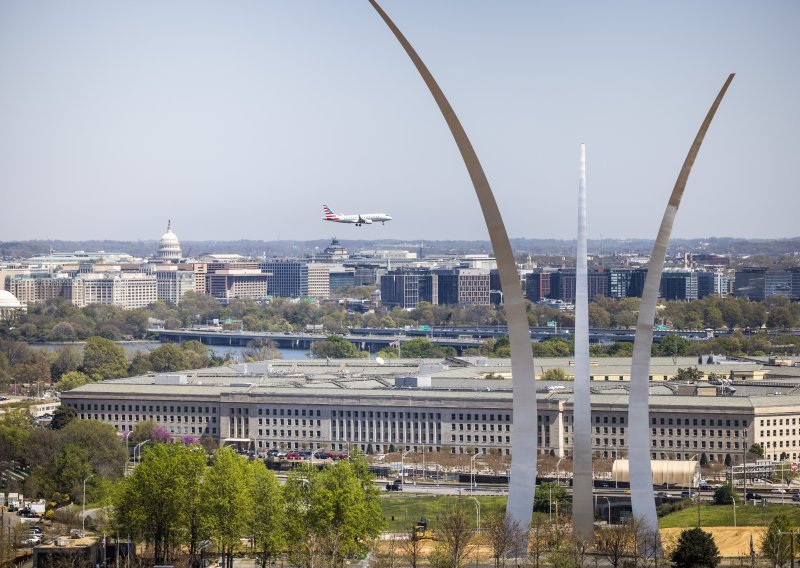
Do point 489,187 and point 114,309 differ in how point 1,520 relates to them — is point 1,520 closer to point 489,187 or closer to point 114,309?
point 489,187

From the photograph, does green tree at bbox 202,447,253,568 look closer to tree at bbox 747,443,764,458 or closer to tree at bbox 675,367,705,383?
tree at bbox 747,443,764,458

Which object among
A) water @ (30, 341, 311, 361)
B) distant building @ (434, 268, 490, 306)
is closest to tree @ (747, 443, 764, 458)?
water @ (30, 341, 311, 361)

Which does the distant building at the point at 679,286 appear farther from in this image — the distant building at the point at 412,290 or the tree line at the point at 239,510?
the tree line at the point at 239,510

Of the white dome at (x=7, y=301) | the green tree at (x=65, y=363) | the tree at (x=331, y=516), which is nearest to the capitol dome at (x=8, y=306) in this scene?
the white dome at (x=7, y=301)

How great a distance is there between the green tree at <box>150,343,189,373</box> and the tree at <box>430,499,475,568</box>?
59.3m

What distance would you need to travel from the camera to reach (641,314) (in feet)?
121

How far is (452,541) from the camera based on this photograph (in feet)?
127

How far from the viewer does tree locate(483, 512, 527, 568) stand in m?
36.3

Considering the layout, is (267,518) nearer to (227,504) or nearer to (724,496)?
(227,504)

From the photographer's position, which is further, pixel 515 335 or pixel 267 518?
pixel 267 518

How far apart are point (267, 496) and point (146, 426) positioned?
93.5 ft

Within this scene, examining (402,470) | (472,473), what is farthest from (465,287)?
(472,473)

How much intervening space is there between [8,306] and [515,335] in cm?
13334

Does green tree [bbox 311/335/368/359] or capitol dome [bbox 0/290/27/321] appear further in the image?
capitol dome [bbox 0/290/27/321]
